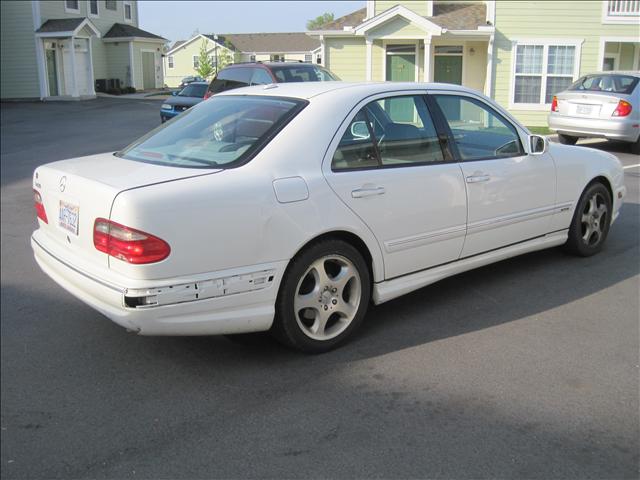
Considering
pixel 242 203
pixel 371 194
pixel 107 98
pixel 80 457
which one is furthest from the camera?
pixel 107 98

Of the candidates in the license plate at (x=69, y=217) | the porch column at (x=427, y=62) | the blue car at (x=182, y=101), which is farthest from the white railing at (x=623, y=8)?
the license plate at (x=69, y=217)

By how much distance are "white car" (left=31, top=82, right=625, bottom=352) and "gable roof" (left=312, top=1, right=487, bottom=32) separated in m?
17.5

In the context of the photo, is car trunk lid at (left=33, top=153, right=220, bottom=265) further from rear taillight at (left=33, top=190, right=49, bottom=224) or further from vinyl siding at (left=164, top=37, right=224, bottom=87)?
vinyl siding at (left=164, top=37, right=224, bottom=87)

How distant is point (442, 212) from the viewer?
463cm

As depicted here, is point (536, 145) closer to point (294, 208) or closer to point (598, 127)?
point (294, 208)

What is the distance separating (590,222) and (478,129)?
1.65 metres

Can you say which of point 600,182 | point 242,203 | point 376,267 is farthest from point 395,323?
point 600,182

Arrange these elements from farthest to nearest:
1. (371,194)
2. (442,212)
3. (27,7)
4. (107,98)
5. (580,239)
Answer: (107,98) < (27,7) < (580,239) < (442,212) < (371,194)

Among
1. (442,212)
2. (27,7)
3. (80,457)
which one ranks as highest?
(27,7)

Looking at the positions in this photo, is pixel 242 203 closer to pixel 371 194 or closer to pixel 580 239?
pixel 371 194

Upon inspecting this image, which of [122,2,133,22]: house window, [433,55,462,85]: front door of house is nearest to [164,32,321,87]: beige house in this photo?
[122,2,133,22]: house window

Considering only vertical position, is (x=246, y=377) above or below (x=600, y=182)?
below

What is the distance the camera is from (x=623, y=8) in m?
21.4

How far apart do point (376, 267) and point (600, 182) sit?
2.92 m
